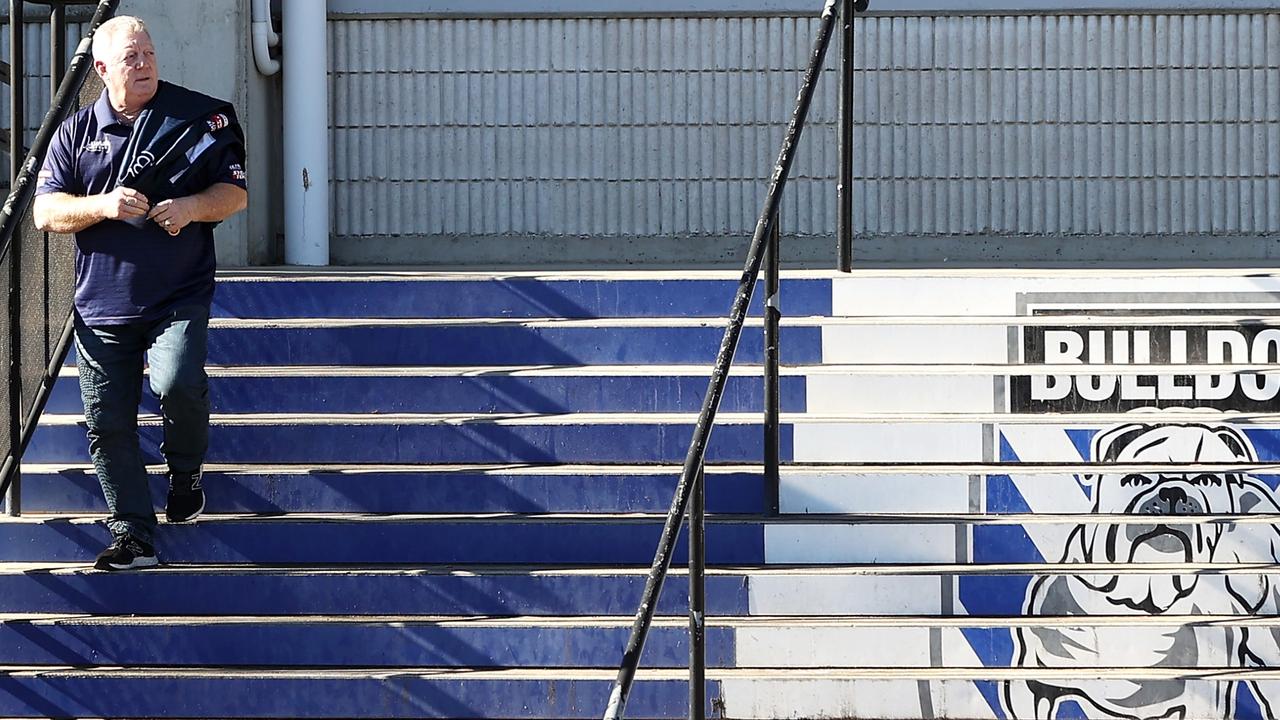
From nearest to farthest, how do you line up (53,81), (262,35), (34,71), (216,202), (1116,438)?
(216,202)
(1116,438)
(53,81)
(262,35)
(34,71)

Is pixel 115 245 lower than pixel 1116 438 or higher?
higher

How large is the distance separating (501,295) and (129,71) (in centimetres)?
144

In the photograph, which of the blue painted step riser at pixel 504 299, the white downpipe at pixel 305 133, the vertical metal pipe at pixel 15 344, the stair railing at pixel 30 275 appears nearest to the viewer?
the stair railing at pixel 30 275

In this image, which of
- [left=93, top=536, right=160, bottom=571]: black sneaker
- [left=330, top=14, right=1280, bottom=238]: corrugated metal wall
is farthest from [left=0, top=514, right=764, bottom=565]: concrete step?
[left=330, top=14, right=1280, bottom=238]: corrugated metal wall

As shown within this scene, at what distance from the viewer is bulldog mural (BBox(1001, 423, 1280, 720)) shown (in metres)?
3.99

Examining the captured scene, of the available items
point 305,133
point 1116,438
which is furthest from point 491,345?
point 305,133

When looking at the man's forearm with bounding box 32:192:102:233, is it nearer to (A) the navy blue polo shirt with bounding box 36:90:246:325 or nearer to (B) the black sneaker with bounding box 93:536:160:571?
(A) the navy blue polo shirt with bounding box 36:90:246:325

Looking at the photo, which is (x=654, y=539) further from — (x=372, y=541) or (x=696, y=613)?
(x=696, y=613)

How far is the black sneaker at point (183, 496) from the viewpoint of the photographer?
4.37m

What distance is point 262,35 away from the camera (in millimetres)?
6648

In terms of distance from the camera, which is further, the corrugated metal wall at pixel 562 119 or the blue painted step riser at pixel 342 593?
the corrugated metal wall at pixel 562 119

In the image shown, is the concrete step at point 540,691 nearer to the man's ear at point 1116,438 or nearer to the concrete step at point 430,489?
the concrete step at point 430,489

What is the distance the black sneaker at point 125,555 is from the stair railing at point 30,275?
0.44m

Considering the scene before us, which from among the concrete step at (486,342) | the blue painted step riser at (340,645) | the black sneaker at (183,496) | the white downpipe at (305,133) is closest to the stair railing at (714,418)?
the blue painted step riser at (340,645)
